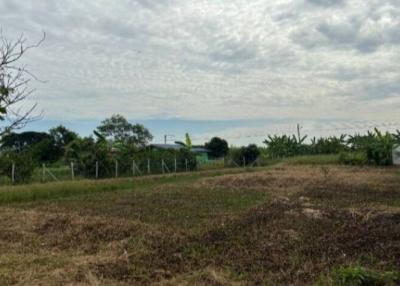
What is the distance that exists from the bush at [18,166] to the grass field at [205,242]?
9.77 meters

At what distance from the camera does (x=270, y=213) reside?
1032 centimetres

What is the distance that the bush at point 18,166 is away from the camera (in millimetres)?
22125

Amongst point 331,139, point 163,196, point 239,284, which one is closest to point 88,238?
point 239,284

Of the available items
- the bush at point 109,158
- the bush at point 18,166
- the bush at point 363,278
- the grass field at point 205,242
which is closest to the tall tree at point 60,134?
the bush at point 109,158

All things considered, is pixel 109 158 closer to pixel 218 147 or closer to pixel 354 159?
pixel 354 159

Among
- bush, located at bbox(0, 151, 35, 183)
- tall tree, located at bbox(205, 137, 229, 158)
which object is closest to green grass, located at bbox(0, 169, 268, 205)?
bush, located at bbox(0, 151, 35, 183)

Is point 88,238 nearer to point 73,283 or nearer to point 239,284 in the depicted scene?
point 73,283

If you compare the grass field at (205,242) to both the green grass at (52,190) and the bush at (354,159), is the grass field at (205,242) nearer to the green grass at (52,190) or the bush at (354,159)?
the green grass at (52,190)

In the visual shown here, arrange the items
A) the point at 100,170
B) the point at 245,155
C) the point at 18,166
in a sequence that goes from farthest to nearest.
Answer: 1. the point at 245,155
2. the point at 100,170
3. the point at 18,166

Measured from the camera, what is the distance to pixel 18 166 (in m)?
22.6

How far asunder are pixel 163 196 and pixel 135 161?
15.7 metres

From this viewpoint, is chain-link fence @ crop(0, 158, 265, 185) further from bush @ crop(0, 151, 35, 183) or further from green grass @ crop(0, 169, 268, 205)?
green grass @ crop(0, 169, 268, 205)

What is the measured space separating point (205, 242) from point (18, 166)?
56.6 ft

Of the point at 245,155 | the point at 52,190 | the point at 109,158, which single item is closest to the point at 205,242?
the point at 52,190
